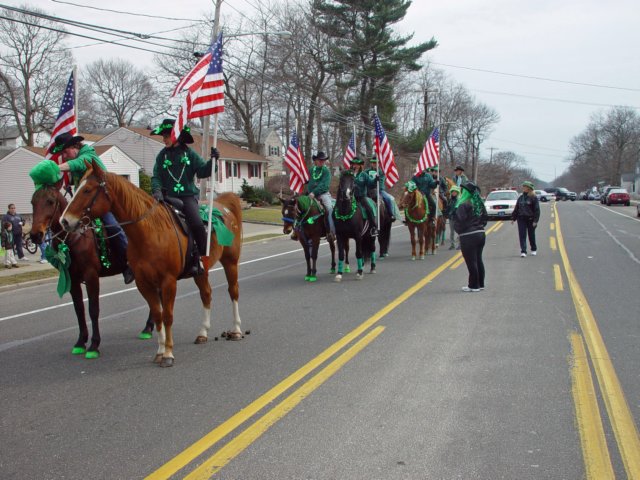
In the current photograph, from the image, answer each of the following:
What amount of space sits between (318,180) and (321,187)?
0.53 feet

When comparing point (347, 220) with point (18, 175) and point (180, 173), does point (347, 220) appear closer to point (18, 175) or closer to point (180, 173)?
point (180, 173)

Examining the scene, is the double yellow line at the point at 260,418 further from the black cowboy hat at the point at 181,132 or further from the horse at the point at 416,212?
the horse at the point at 416,212

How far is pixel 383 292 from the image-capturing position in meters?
10.7

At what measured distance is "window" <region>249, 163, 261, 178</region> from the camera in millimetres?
61381

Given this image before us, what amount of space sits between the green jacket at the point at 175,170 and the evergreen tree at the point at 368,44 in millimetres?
40537

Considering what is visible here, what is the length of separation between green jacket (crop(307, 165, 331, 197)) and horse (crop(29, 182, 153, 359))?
5819 millimetres

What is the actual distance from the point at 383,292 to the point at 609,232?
1714 cm

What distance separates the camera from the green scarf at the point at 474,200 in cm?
1088

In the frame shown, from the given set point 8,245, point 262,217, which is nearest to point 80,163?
point 8,245

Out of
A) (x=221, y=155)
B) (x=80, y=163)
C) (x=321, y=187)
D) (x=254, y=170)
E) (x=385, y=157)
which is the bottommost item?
(x=321, y=187)

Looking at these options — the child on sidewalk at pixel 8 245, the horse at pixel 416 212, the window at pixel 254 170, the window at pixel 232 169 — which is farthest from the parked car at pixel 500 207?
the window at pixel 254 170

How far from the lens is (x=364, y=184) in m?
13.8

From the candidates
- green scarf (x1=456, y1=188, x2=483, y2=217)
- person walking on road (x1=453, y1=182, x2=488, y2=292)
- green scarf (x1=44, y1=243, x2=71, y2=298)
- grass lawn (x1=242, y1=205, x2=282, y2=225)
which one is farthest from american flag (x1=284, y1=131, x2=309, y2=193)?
grass lawn (x1=242, y1=205, x2=282, y2=225)

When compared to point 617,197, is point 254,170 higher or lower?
higher
